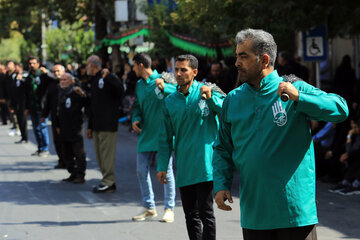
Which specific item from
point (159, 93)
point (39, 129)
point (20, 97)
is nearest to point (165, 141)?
point (159, 93)

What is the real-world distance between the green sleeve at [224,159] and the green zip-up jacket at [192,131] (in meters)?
1.93

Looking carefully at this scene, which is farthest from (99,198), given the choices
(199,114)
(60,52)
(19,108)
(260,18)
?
(60,52)

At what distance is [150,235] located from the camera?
816 cm

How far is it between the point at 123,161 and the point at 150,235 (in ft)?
24.5

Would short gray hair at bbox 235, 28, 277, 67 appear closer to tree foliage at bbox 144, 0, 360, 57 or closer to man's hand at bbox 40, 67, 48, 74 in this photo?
tree foliage at bbox 144, 0, 360, 57

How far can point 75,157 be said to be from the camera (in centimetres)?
1274

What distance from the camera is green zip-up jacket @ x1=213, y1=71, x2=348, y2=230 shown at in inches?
166

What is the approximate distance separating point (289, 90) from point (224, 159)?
0.80 m

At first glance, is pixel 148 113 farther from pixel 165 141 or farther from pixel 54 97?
pixel 54 97

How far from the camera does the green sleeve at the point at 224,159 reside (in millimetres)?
4543

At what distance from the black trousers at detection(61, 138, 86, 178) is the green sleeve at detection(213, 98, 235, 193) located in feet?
26.8

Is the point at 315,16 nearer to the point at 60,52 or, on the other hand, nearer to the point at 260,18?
the point at 260,18

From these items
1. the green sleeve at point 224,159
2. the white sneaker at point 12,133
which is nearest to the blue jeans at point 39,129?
the white sneaker at point 12,133

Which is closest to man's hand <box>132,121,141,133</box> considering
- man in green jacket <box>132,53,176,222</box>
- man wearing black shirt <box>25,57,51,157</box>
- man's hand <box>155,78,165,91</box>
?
man in green jacket <box>132,53,176,222</box>
